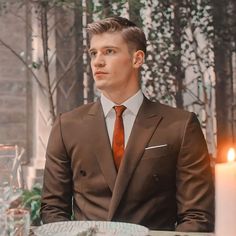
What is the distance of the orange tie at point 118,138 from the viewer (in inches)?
59.0

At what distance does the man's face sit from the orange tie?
0.22 ft

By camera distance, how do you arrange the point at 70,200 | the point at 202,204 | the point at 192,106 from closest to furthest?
the point at 202,204
the point at 70,200
the point at 192,106

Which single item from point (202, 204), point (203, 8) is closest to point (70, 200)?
point (202, 204)

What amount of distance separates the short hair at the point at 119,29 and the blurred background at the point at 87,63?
1228mm

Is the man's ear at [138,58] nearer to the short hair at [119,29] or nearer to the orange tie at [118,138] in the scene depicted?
the short hair at [119,29]

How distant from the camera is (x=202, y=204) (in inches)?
56.2

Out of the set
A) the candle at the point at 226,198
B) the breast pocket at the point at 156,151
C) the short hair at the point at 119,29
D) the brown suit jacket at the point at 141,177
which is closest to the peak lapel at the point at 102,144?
the brown suit jacket at the point at 141,177

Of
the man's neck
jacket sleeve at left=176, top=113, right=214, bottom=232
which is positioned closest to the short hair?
the man's neck

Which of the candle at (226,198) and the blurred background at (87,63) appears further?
the blurred background at (87,63)

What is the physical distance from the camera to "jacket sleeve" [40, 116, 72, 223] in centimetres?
147

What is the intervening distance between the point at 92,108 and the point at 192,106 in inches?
49.8

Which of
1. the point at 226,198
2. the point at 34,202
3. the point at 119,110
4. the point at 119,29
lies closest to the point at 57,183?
the point at 119,110

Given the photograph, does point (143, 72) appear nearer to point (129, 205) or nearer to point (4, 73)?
point (4, 73)

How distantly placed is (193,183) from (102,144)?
1.00 ft
